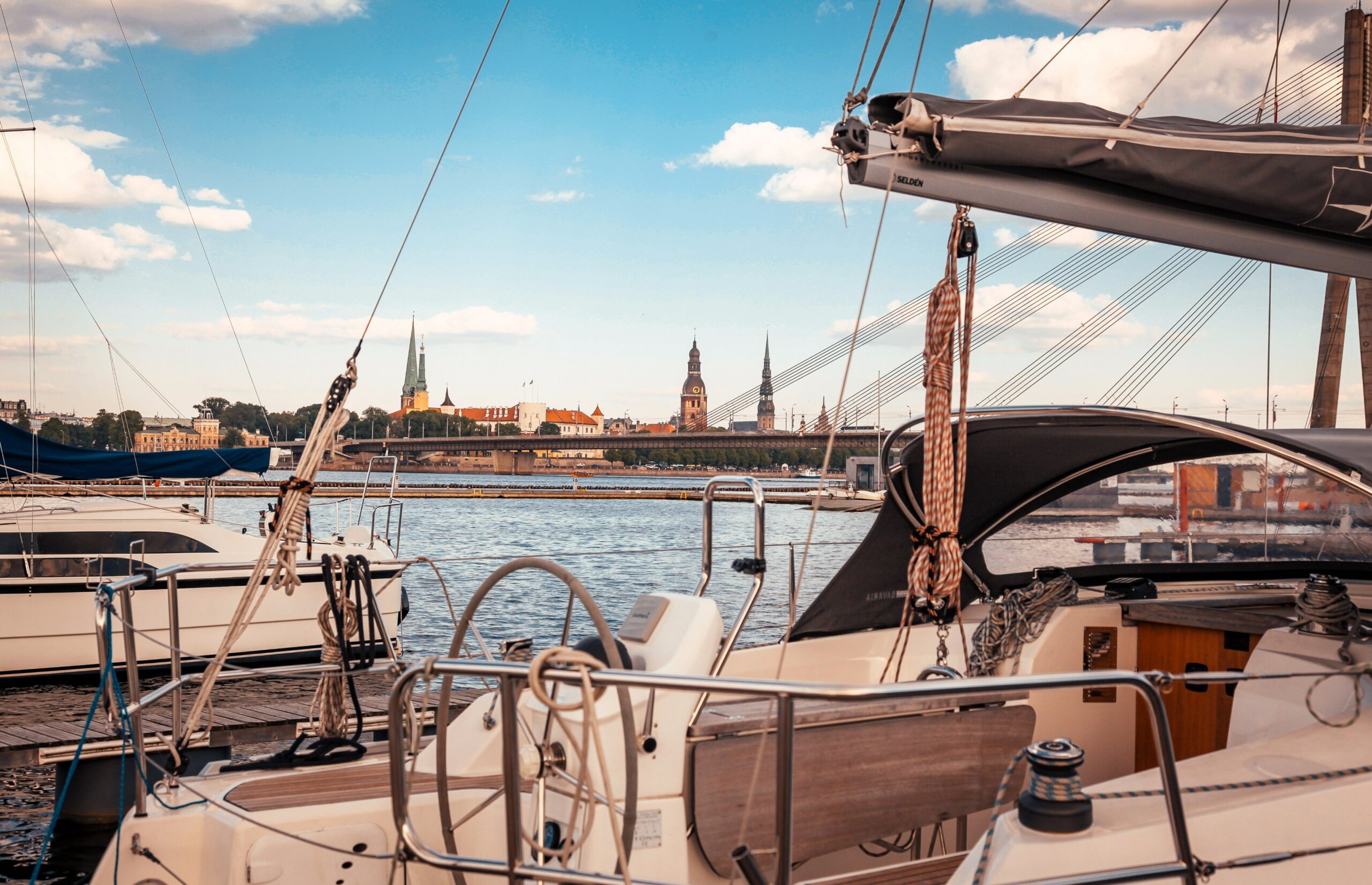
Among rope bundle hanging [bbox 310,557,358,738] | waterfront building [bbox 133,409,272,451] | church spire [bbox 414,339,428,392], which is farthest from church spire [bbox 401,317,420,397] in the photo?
rope bundle hanging [bbox 310,557,358,738]

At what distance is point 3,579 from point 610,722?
9579mm

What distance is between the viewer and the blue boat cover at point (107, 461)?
9594 millimetres

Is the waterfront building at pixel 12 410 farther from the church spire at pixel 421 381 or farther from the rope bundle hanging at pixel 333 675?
the church spire at pixel 421 381

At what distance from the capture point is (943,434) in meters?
2.79

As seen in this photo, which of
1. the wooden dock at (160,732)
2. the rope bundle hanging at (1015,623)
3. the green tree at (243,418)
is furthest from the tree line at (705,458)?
the rope bundle hanging at (1015,623)

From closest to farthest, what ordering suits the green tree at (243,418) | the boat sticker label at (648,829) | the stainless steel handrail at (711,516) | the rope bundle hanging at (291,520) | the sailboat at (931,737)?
1. the sailboat at (931,737)
2. the boat sticker label at (648,829)
3. the stainless steel handrail at (711,516)
4. the rope bundle hanging at (291,520)
5. the green tree at (243,418)

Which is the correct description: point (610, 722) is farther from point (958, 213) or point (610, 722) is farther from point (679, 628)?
point (958, 213)

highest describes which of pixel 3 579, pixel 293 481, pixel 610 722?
pixel 293 481

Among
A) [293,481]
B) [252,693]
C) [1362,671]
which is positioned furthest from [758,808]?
[252,693]

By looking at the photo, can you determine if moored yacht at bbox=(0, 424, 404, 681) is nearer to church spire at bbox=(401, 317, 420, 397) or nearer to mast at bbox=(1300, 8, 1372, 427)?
mast at bbox=(1300, 8, 1372, 427)

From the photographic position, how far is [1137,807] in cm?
240

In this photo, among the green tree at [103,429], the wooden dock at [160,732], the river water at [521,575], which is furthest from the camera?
the green tree at [103,429]

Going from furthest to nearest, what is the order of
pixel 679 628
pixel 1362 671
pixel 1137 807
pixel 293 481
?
pixel 293 481 → pixel 679 628 → pixel 1362 671 → pixel 1137 807

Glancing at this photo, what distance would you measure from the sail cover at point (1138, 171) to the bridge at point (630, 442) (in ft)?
5.94
